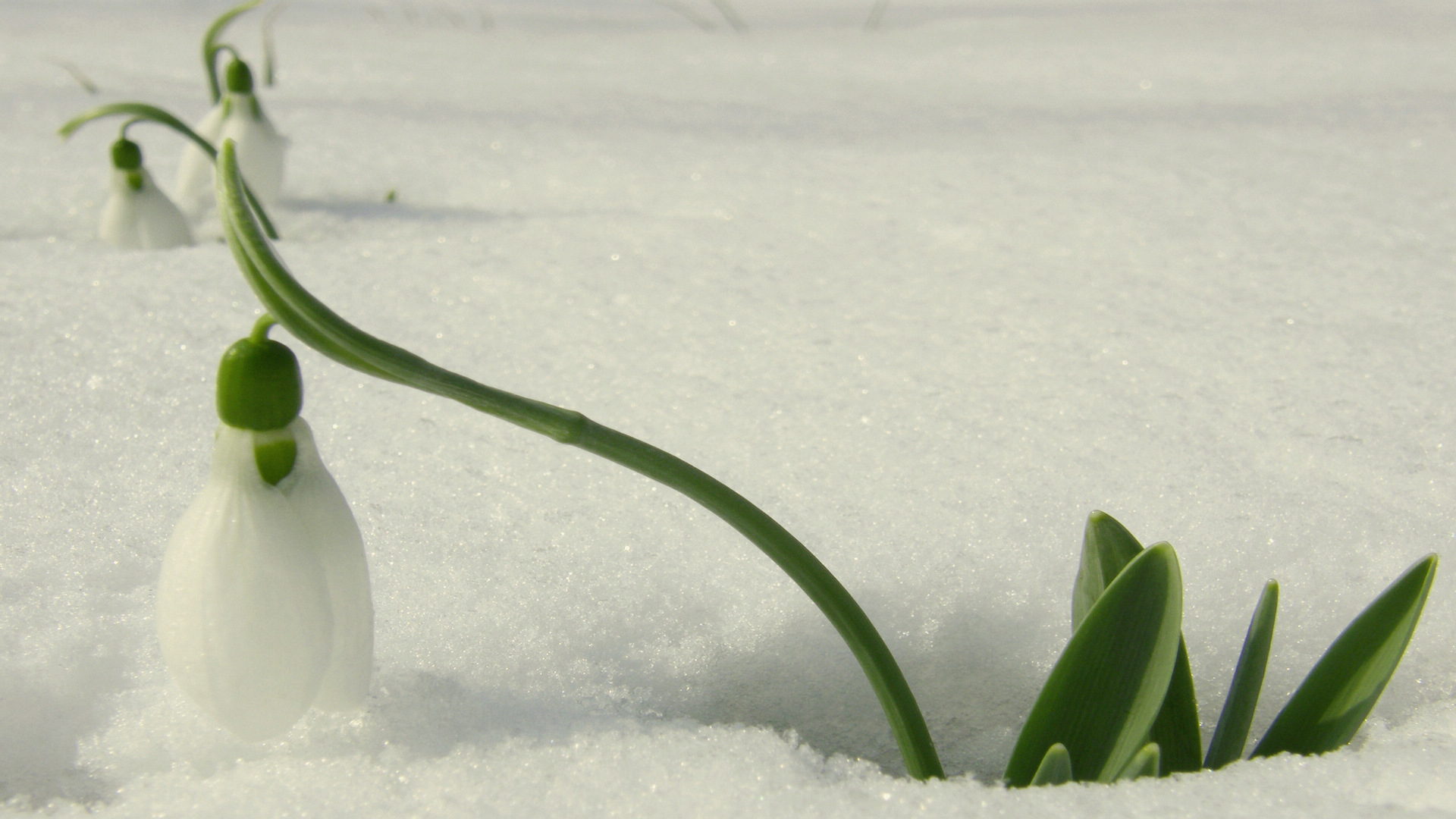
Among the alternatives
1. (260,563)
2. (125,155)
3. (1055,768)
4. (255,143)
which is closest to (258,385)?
(260,563)

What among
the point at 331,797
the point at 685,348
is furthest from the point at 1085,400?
the point at 331,797

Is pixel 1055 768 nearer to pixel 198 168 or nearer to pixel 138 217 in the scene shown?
pixel 138 217

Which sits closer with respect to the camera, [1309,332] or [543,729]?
[543,729]

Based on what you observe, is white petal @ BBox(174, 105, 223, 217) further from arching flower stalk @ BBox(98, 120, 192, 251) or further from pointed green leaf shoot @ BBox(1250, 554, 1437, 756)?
pointed green leaf shoot @ BBox(1250, 554, 1437, 756)

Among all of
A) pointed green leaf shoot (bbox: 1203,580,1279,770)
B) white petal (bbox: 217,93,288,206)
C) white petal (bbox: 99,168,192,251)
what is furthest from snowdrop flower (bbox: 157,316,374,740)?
white petal (bbox: 217,93,288,206)

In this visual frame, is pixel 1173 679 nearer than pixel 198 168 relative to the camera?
Yes

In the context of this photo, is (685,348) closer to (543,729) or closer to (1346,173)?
(543,729)
